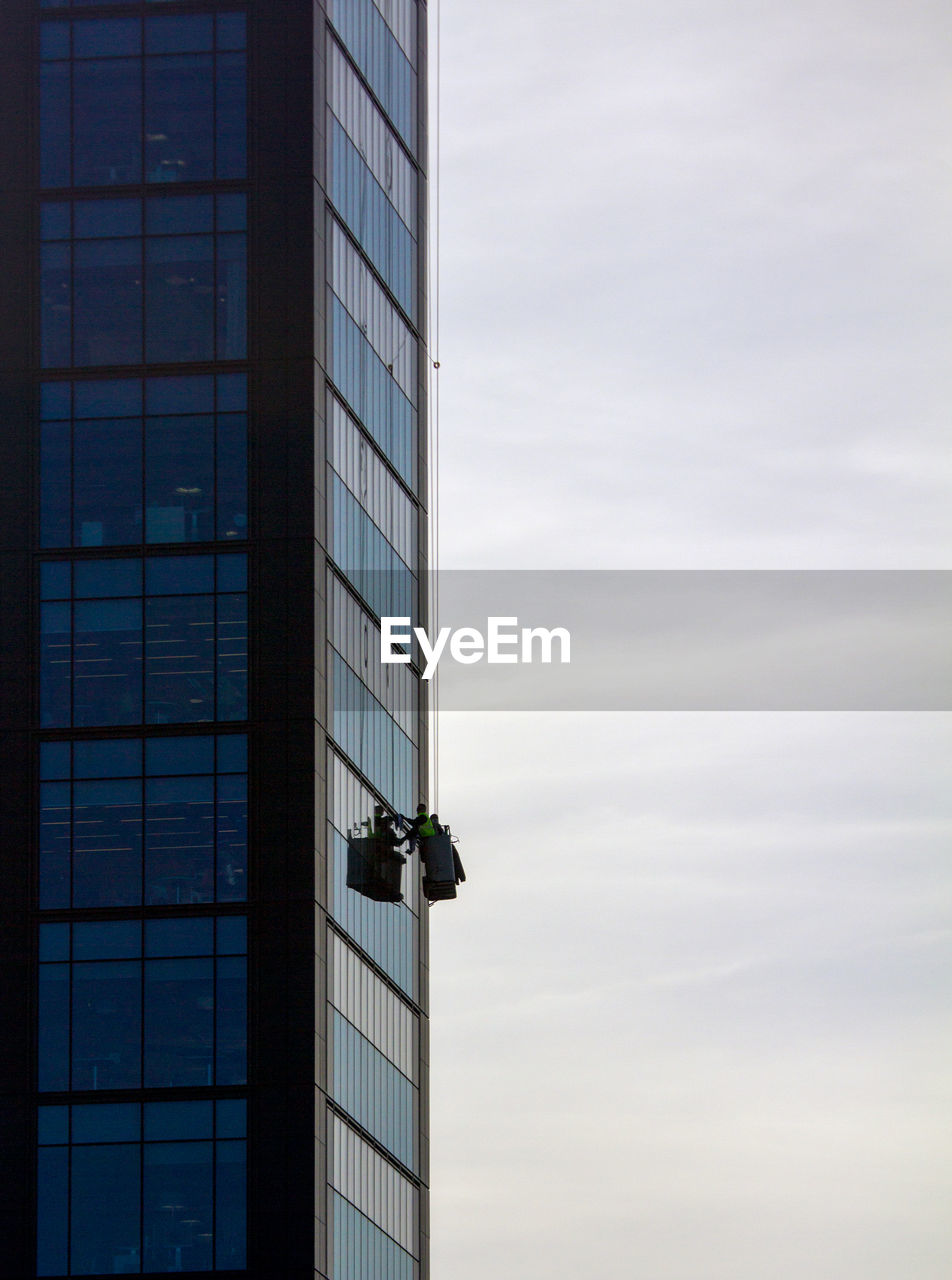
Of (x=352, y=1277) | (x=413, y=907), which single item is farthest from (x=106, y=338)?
(x=352, y=1277)

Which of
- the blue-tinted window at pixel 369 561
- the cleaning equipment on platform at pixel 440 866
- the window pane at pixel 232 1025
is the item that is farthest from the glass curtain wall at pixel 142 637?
the cleaning equipment on platform at pixel 440 866

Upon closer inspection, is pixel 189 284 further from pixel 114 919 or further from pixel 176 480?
pixel 114 919

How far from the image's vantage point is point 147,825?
→ 76750 mm

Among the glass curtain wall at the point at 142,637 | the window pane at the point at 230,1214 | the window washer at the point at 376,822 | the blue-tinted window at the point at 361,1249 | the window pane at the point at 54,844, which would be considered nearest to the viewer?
the window washer at the point at 376,822

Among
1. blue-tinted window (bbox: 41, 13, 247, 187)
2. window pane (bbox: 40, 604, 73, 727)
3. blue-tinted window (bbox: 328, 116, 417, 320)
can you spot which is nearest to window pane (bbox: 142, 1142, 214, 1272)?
window pane (bbox: 40, 604, 73, 727)

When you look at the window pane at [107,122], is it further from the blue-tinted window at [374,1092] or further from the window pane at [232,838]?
the blue-tinted window at [374,1092]

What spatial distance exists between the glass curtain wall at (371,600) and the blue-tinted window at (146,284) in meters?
3.42

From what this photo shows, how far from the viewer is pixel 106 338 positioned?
81000 millimetres

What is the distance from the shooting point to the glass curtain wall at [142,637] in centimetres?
7456

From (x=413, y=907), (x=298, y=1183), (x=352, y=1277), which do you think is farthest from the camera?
(x=413, y=907)

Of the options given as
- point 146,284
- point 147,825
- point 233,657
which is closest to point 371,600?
point 233,657

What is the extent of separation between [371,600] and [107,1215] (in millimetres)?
23409

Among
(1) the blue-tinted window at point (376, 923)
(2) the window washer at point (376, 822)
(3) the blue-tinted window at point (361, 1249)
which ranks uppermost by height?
(2) the window washer at point (376, 822)

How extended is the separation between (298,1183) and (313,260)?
28904 millimetres
